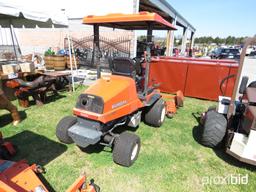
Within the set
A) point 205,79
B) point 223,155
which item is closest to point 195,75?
point 205,79

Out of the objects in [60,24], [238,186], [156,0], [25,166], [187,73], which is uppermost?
[156,0]

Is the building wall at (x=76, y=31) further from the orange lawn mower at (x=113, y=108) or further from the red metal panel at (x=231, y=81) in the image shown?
the orange lawn mower at (x=113, y=108)

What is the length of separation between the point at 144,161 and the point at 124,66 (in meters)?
1.65

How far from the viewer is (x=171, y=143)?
12.1ft

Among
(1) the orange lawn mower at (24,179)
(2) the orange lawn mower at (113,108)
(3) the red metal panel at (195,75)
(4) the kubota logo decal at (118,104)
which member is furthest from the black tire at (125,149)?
(3) the red metal panel at (195,75)

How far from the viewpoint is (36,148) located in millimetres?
3355

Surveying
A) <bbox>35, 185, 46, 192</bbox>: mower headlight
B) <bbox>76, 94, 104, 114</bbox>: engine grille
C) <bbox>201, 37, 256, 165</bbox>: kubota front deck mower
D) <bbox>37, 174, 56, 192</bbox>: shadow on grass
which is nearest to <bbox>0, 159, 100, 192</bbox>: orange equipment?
<bbox>35, 185, 46, 192</bbox>: mower headlight

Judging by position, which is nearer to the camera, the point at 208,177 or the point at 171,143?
the point at 208,177

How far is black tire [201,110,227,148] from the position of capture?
3253 millimetres

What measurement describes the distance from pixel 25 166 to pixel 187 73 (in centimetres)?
569

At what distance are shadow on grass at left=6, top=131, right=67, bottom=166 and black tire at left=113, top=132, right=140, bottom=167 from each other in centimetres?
104

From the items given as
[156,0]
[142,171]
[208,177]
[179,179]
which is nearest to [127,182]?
[142,171]

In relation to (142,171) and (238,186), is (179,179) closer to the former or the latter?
(142,171)

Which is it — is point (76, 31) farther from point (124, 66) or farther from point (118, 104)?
point (118, 104)
